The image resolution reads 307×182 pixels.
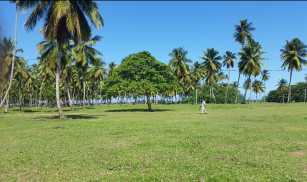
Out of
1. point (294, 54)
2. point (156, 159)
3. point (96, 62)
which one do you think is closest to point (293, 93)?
point (294, 54)

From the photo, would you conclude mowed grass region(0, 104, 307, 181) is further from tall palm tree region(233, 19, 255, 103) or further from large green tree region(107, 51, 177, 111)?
tall palm tree region(233, 19, 255, 103)

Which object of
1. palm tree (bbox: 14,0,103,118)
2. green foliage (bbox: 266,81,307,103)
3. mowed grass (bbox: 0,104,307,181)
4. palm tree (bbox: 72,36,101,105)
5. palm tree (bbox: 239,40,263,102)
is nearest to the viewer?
mowed grass (bbox: 0,104,307,181)

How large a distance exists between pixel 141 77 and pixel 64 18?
73.6ft

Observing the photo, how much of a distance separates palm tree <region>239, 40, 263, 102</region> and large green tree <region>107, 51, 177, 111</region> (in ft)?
98.3

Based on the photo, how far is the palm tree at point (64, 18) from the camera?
98.5ft

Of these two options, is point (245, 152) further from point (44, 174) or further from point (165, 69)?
point (165, 69)

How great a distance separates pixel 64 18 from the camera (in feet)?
101

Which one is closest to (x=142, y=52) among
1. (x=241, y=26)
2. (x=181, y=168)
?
(x=241, y=26)

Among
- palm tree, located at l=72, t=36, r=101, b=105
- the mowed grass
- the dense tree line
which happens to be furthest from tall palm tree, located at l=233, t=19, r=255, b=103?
the mowed grass

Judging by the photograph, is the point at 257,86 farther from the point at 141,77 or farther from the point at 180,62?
the point at 141,77

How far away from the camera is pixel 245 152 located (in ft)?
40.5

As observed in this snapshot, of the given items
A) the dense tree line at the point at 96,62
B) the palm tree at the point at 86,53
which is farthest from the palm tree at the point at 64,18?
the palm tree at the point at 86,53

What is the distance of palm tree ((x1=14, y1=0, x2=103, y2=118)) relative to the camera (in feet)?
98.5

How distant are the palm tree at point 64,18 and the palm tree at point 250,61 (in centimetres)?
5254
